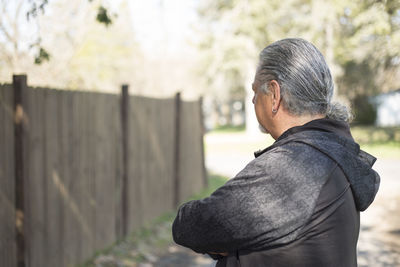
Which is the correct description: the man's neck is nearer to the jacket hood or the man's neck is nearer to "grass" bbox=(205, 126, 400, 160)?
the jacket hood

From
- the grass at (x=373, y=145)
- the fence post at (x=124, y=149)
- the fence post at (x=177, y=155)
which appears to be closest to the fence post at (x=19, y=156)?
the fence post at (x=124, y=149)

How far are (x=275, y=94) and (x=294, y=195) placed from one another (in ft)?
1.42

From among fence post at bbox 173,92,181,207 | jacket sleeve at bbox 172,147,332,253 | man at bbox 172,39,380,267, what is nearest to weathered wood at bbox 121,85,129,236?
fence post at bbox 173,92,181,207

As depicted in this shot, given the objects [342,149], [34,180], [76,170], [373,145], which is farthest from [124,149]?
[373,145]

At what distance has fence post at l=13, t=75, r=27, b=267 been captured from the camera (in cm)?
385

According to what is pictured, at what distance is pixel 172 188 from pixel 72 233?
123 inches

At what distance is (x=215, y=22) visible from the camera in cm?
3216

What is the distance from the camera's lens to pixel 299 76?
5.34 ft

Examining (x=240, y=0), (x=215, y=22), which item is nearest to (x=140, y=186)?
(x=240, y=0)

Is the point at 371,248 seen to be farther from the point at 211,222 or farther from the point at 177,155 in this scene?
the point at 211,222

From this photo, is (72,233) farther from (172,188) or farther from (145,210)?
(172,188)

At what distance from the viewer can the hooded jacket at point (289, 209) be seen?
1437 millimetres

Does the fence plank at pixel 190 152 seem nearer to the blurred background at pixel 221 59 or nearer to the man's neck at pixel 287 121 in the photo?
the blurred background at pixel 221 59

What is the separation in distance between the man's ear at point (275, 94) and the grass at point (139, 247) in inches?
155
